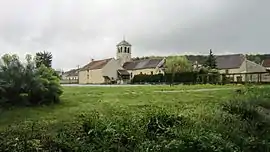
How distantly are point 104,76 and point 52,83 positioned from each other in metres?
54.8

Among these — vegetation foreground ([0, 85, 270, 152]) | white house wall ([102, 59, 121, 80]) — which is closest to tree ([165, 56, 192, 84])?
white house wall ([102, 59, 121, 80])

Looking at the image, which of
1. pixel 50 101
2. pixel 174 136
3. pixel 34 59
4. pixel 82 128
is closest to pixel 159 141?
pixel 174 136

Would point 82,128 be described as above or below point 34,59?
below

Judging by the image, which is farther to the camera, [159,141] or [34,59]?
[34,59]

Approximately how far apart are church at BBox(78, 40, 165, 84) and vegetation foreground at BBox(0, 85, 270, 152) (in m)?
48.8

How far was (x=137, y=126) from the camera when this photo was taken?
14992 millimetres

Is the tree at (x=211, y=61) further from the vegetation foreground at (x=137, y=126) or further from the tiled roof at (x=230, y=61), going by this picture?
the vegetation foreground at (x=137, y=126)

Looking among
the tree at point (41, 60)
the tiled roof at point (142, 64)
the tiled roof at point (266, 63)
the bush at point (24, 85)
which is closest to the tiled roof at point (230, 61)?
the tiled roof at point (142, 64)

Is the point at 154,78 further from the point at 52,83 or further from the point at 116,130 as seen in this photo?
the point at 116,130

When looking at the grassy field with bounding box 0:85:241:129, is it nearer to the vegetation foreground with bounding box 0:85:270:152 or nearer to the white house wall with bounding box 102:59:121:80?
the vegetation foreground with bounding box 0:85:270:152

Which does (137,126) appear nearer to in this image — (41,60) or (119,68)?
(41,60)

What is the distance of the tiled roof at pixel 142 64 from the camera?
82.1 meters

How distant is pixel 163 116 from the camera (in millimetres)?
16250

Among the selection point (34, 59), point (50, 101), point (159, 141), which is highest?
point (34, 59)
